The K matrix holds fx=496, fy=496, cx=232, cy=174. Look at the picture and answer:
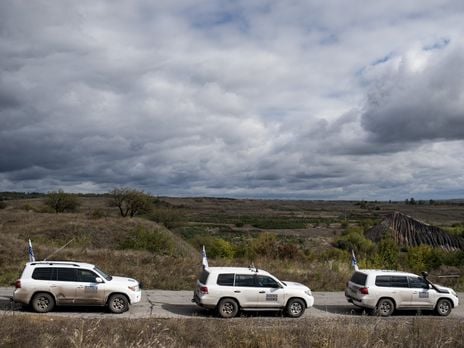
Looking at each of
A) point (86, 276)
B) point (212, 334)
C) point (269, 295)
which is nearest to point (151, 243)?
point (86, 276)

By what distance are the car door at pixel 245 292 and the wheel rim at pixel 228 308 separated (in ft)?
0.98

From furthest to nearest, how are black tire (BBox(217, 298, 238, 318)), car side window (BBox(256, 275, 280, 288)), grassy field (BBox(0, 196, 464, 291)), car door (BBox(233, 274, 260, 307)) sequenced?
grassy field (BBox(0, 196, 464, 291)) < car side window (BBox(256, 275, 280, 288)) < car door (BBox(233, 274, 260, 307)) < black tire (BBox(217, 298, 238, 318))

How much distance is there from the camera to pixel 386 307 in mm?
17156

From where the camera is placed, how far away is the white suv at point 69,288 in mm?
15617

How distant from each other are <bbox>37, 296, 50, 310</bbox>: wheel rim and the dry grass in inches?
130

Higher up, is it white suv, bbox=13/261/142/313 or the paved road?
white suv, bbox=13/261/142/313

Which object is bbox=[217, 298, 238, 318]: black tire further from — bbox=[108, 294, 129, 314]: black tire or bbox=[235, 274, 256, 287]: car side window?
bbox=[108, 294, 129, 314]: black tire

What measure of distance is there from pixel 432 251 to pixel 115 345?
30084mm

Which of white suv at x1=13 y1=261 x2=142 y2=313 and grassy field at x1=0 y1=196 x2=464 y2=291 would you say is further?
grassy field at x1=0 y1=196 x2=464 y2=291

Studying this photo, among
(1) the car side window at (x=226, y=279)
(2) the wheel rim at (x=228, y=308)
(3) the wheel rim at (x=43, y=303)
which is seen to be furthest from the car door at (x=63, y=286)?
(2) the wheel rim at (x=228, y=308)

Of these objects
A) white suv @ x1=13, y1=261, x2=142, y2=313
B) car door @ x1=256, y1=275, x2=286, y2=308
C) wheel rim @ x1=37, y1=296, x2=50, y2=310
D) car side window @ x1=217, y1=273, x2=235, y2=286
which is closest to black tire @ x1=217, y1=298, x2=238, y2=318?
car side window @ x1=217, y1=273, x2=235, y2=286

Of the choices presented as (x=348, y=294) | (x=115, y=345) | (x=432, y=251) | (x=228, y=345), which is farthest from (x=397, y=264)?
(x=115, y=345)

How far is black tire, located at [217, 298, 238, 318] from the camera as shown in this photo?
52.2 ft

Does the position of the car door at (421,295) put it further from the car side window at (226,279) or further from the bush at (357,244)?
the bush at (357,244)
